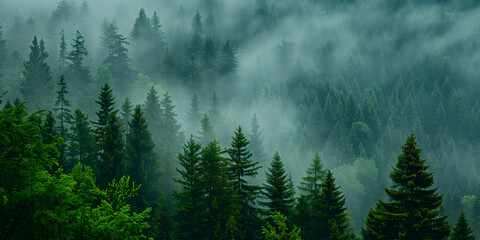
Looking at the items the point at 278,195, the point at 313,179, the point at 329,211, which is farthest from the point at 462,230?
the point at 278,195

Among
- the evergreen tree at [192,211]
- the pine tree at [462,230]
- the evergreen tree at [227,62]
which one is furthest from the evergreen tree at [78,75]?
the pine tree at [462,230]

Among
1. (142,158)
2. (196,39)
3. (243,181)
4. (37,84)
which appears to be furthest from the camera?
(196,39)

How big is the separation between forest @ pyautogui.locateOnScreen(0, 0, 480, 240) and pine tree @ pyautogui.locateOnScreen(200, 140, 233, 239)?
0.10m

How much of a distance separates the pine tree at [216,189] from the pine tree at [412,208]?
31.7ft

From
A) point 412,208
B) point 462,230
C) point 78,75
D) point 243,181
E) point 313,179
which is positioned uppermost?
point 78,75

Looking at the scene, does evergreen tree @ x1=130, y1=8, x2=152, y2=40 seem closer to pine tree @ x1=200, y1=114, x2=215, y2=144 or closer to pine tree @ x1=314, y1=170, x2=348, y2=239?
pine tree @ x1=200, y1=114, x2=215, y2=144

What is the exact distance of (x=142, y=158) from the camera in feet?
126

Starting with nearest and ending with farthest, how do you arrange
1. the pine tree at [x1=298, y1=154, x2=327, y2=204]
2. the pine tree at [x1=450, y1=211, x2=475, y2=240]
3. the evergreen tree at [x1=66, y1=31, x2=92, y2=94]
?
the pine tree at [x1=450, y1=211, x2=475, y2=240] → the pine tree at [x1=298, y1=154, x2=327, y2=204] → the evergreen tree at [x1=66, y1=31, x2=92, y2=94]

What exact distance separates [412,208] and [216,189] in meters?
12.0

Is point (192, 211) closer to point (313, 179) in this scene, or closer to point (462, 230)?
point (313, 179)

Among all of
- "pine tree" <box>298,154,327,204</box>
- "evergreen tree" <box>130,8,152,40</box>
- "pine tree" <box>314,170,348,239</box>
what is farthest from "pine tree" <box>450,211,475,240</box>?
"evergreen tree" <box>130,8,152,40</box>

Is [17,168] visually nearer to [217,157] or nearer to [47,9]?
[217,157]

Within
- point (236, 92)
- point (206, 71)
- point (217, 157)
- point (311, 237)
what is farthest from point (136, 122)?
point (236, 92)

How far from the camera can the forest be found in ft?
26.5
